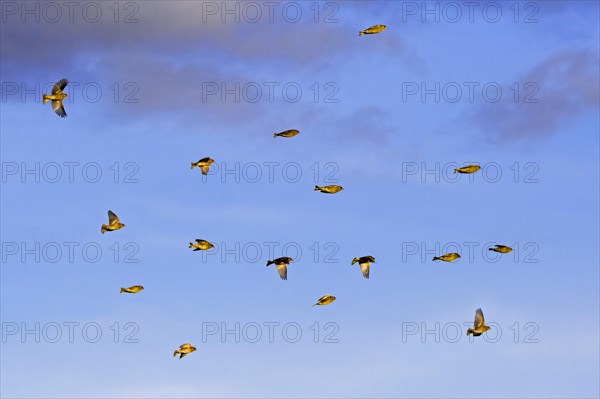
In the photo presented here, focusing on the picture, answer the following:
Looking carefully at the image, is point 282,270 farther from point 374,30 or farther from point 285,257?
point 374,30

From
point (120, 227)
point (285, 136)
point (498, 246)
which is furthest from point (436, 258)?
point (120, 227)

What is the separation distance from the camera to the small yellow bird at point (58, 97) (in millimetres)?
145375

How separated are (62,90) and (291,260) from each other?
24.4 metres

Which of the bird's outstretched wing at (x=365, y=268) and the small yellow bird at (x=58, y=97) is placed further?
the bird's outstretched wing at (x=365, y=268)

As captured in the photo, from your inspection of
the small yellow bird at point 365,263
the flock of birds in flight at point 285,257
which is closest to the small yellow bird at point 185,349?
the flock of birds in flight at point 285,257

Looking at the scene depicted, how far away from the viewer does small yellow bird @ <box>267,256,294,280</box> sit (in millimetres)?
149238

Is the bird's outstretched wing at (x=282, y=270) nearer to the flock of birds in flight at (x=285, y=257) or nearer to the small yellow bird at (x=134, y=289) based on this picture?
the flock of birds in flight at (x=285, y=257)

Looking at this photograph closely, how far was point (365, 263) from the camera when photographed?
152 meters

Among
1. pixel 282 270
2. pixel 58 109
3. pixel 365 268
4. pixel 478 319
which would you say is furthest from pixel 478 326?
pixel 58 109

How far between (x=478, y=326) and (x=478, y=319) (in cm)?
75

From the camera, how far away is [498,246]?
149875 millimetres

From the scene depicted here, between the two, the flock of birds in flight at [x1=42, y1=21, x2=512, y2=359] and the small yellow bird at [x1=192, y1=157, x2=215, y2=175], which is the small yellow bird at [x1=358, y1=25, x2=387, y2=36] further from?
the small yellow bird at [x1=192, y1=157, x2=215, y2=175]

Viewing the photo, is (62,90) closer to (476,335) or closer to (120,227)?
(120,227)

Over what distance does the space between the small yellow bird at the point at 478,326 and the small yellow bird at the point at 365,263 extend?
1001cm
